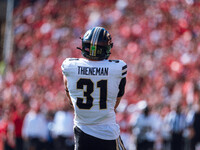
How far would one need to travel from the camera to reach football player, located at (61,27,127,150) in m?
4.45

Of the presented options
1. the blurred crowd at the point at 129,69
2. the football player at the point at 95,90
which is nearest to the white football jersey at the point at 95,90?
the football player at the point at 95,90

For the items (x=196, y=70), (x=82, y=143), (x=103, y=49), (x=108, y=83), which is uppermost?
(x=103, y=49)

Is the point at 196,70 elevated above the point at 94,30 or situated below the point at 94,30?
below

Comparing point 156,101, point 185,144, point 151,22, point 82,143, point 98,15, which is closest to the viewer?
point 82,143

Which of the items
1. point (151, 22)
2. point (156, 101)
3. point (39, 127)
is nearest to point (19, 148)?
point (39, 127)

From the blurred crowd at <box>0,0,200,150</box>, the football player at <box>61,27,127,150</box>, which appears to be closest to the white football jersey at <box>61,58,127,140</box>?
the football player at <box>61,27,127,150</box>

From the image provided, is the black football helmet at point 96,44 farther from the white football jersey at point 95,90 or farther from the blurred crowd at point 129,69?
the blurred crowd at point 129,69

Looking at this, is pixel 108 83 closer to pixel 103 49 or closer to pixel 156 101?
pixel 103 49

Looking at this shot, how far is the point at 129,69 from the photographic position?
1636cm

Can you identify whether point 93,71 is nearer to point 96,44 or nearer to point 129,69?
point 96,44

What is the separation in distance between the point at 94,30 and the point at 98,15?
16.7m

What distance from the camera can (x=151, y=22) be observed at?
18047 mm

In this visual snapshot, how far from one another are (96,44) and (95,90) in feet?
1.44

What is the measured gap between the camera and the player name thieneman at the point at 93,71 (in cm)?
445
